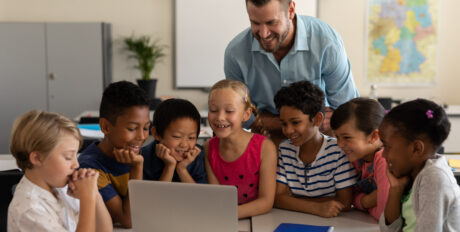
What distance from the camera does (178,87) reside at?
6.55m

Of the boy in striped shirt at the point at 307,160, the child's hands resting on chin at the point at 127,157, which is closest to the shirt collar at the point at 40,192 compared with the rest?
the child's hands resting on chin at the point at 127,157

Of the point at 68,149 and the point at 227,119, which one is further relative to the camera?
the point at 227,119

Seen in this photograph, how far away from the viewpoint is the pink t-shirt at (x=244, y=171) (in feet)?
6.62

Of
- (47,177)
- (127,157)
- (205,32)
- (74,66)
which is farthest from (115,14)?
(47,177)

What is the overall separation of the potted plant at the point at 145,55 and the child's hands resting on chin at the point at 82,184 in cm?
468

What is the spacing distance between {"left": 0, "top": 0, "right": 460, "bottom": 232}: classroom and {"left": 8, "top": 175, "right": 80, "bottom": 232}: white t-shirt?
454 cm

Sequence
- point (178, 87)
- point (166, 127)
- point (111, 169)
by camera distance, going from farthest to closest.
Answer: point (178, 87)
point (166, 127)
point (111, 169)

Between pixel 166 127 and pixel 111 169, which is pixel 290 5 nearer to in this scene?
pixel 166 127

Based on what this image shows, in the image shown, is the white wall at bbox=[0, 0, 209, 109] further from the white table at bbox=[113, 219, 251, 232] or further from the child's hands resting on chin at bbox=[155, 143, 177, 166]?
the white table at bbox=[113, 219, 251, 232]

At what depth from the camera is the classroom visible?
6.14 meters

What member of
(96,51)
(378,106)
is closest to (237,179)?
(378,106)

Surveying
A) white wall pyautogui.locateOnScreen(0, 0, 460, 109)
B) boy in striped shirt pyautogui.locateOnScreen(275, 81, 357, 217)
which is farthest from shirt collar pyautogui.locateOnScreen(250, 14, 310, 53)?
white wall pyautogui.locateOnScreen(0, 0, 460, 109)

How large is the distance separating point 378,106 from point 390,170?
467 mm

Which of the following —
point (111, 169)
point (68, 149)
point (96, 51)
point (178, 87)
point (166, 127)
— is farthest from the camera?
point (178, 87)
